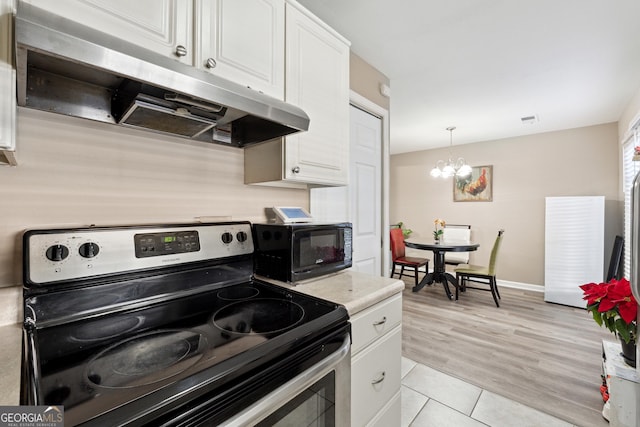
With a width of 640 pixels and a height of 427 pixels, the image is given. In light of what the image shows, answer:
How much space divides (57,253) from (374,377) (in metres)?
1.18

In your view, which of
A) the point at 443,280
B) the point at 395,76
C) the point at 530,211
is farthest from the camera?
the point at 530,211

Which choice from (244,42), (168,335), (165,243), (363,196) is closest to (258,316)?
(168,335)

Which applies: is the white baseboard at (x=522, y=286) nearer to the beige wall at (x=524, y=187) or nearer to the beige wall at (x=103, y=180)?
the beige wall at (x=524, y=187)

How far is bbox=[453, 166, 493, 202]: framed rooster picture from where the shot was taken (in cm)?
476

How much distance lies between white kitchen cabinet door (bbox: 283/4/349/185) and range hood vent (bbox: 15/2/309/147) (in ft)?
0.60

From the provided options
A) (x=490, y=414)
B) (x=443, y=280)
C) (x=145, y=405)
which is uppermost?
(x=145, y=405)

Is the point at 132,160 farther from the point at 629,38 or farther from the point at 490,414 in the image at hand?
the point at 629,38

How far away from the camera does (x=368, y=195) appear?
89.6 inches

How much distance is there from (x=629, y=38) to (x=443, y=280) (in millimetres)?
3084

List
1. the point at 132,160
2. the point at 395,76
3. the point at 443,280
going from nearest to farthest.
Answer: the point at 132,160 < the point at 395,76 < the point at 443,280

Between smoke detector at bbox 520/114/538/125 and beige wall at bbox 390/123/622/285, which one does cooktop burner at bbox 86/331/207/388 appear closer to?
smoke detector at bbox 520/114/538/125

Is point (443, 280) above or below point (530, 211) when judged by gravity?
below

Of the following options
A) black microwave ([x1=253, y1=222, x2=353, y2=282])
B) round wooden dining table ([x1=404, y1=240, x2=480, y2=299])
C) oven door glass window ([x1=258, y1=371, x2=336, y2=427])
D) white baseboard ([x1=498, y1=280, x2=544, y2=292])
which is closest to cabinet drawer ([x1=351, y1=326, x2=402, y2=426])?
oven door glass window ([x1=258, y1=371, x2=336, y2=427])

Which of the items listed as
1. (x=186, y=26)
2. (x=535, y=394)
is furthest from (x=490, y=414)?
(x=186, y=26)
